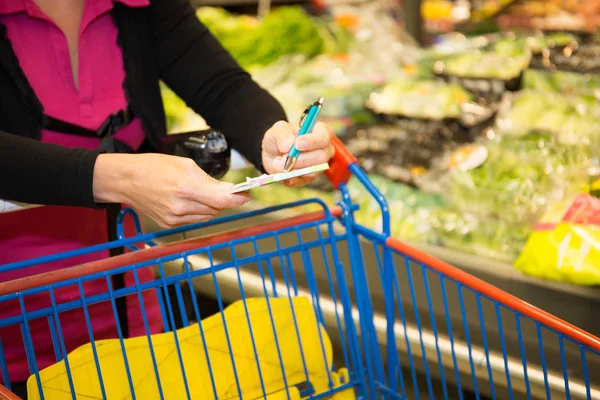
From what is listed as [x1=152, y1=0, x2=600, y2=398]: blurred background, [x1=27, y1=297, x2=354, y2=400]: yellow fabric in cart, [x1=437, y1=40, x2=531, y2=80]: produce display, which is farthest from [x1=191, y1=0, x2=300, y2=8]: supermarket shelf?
[x1=27, y1=297, x2=354, y2=400]: yellow fabric in cart

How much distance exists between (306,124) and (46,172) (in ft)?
1.61

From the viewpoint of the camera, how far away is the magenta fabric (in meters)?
1.67

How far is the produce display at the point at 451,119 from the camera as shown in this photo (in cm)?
238

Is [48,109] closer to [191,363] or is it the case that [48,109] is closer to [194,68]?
A: [194,68]

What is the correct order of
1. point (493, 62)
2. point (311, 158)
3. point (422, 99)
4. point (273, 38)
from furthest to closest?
1. point (273, 38)
2. point (493, 62)
3. point (422, 99)
4. point (311, 158)

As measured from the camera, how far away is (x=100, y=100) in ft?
5.75

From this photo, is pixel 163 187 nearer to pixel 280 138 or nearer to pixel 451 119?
pixel 280 138

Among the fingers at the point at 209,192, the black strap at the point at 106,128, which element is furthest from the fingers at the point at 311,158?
the black strap at the point at 106,128

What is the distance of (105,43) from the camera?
178 centimetres

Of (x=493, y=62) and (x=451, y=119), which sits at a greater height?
(x=493, y=62)

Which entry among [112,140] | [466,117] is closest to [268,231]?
[112,140]

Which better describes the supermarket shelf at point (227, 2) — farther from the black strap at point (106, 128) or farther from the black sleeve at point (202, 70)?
the black strap at point (106, 128)

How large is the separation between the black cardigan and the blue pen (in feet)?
0.90

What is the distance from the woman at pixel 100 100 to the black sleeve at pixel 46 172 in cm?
25
